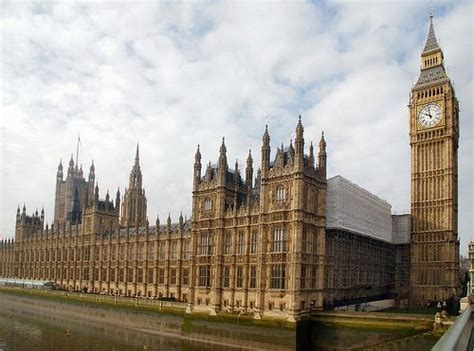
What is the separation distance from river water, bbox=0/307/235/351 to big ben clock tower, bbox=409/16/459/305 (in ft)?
152

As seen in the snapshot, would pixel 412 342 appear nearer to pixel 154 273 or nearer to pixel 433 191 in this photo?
pixel 433 191

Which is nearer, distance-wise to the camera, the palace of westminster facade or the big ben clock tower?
the palace of westminster facade

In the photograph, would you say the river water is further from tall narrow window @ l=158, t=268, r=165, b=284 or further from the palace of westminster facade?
tall narrow window @ l=158, t=268, r=165, b=284

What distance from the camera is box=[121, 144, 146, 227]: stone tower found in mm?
157250

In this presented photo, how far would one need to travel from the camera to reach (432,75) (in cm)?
9819

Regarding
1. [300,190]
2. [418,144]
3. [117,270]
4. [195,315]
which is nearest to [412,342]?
[300,190]

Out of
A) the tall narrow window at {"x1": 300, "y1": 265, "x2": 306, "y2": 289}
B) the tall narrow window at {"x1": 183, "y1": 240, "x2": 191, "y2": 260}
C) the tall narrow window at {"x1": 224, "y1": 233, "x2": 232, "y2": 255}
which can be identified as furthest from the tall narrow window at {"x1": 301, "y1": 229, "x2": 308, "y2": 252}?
the tall narrow window at {"x1": 183, "y1": 240, "x2": 191, "y2": 260}

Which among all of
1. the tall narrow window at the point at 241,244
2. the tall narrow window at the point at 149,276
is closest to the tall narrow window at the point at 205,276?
the tall narrow window at the point at 241,244

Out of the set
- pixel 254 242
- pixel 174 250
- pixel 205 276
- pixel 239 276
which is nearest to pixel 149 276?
pixel 174 250

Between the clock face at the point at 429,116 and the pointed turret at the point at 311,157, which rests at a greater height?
the clock face at the point at 429,116

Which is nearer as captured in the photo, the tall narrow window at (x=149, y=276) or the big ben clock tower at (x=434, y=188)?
the big ben clock tower at (x=434, y=188)

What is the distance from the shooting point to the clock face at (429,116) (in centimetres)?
9356

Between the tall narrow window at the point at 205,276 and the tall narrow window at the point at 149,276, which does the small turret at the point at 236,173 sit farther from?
the tall narrow window at the point at 149,276

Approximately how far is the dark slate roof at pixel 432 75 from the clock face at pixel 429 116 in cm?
642
